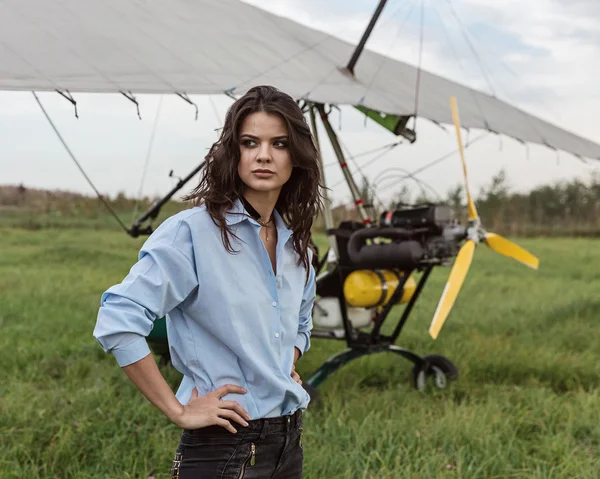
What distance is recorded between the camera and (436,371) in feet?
18.7

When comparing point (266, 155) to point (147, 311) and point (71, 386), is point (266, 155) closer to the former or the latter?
point (147, 311)

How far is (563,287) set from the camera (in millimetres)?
11727

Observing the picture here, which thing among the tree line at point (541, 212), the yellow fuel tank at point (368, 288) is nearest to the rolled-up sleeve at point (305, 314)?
the yellow fuel tank at point (368, 288)

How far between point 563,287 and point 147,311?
11235 mm

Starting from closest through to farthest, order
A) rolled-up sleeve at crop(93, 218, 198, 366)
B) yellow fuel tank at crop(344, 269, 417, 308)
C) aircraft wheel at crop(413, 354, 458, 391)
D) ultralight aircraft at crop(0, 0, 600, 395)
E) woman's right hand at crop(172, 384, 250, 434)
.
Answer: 1. rolled-up sleeve at crop(93, 218, 198, 366)
2. woman's right hand at crop(172, 384, 250, 434)
3. ultralight aircraft at crop(0, 0, 600, 395)
4. yellow fuel tank at crop(344, 269, 417, 308)
5. aircraft wheel at crop(413, 354, 458, 391)

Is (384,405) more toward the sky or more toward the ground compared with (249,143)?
more toward the ground

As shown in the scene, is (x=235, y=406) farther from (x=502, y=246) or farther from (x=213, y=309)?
(x=502, y=246)

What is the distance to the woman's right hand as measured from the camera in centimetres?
171

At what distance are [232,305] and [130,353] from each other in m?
0.29

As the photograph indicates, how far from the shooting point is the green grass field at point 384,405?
148 inches

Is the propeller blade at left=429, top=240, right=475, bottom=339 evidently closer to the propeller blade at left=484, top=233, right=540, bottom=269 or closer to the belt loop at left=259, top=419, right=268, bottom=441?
the propeller blade at left=484, top=233, right=540, bottom=269

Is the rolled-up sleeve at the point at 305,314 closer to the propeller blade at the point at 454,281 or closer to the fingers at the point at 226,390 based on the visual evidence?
the fingers at the point at 226,390

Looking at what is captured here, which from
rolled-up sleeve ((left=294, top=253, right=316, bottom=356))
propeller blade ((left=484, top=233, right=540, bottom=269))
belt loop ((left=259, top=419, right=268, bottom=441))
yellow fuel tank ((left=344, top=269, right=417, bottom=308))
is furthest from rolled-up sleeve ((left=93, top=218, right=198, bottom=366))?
propeller blade ((left=484, top=233, right=540, bottom=269))

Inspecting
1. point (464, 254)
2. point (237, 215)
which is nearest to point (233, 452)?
point (237, 215)
